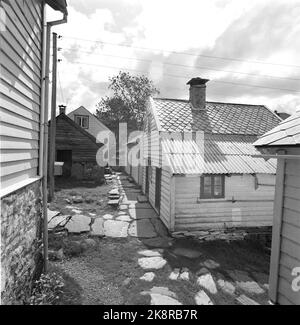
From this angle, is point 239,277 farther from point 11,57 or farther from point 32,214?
point 11,57

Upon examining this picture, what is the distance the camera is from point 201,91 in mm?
13188

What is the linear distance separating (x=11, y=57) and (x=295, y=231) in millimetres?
5222

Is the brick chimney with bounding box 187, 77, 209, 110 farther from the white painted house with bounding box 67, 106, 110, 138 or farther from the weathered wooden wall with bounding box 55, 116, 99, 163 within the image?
the white painted house with bounding box 67, 106, 110, 138

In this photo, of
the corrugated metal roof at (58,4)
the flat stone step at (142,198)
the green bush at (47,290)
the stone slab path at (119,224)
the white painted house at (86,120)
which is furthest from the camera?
the white painted house at (86,120)

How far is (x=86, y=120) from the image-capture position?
32.4 meters

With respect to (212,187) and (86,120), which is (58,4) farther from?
(86,120)

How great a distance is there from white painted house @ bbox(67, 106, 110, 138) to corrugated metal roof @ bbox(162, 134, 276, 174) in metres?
24.0

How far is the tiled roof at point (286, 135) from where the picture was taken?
12.0 feet

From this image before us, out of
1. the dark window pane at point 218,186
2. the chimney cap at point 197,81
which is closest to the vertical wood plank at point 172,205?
the dark window pane at point 218,186

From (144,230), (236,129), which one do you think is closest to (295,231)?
(144,230)

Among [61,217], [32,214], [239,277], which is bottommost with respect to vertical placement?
[239,277]

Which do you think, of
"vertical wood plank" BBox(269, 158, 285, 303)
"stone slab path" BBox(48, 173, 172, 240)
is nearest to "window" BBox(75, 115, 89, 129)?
"stone slab path" BBox(48, 173, 172, 240)

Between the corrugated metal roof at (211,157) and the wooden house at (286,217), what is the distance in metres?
4.71

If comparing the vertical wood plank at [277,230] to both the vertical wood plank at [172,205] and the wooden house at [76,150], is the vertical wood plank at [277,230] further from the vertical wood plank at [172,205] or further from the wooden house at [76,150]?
the wooden house at [76,150]
